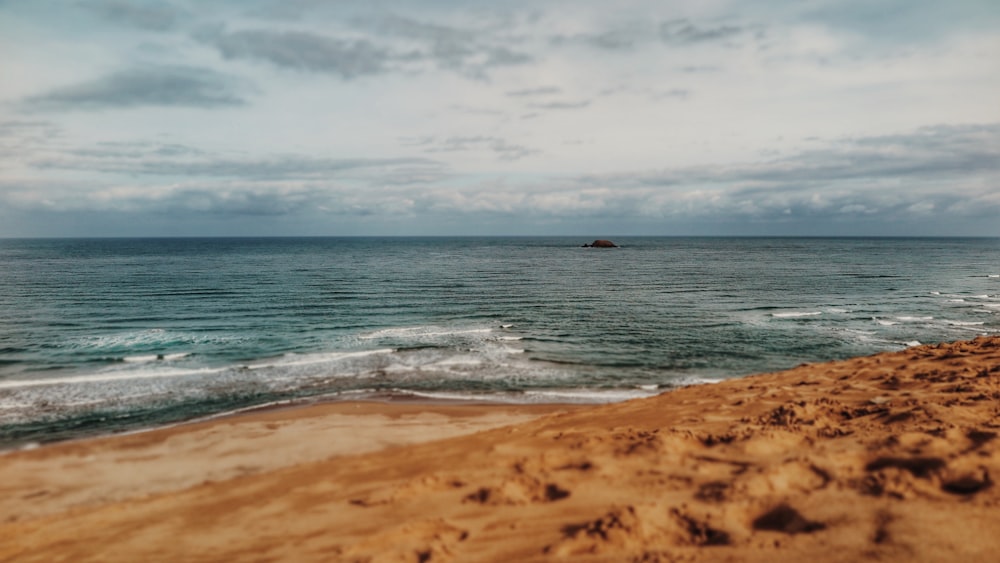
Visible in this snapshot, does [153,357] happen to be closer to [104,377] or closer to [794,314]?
[104,377]

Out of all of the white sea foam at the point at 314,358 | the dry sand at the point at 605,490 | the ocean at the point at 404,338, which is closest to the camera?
the dry sand at the point at 605,490

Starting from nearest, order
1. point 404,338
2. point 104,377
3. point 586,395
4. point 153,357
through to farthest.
Answer: point 586,395 → point 104,377 → point 153,357 → point 404,338

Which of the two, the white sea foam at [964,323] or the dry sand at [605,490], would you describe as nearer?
the dry sand at [605,490]

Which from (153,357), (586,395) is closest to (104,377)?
(153,357)

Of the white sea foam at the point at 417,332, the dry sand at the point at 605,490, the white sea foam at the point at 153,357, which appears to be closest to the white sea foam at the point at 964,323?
the dry sand at the point at 605,490

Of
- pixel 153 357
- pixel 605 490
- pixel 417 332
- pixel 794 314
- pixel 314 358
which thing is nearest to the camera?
pixel 605 490

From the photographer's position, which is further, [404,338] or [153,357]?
[404,338]

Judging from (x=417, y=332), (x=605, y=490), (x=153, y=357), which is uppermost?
(x=605, y=490)

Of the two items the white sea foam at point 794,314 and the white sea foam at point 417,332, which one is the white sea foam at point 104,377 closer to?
the white sea foam at point 417,332

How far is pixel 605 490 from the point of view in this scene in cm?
688

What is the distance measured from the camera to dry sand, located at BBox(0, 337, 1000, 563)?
5.42 m

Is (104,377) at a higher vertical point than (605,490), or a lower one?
lower

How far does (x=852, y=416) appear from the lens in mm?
9438

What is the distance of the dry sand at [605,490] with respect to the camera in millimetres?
5418
